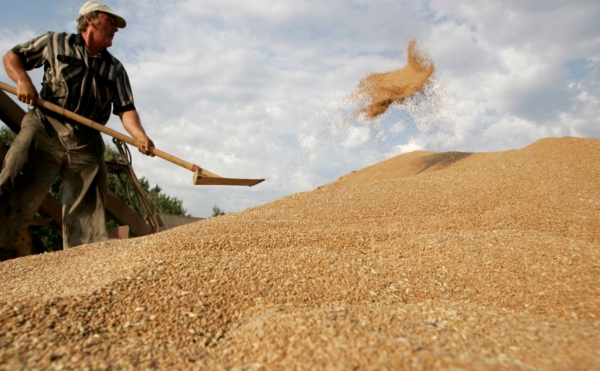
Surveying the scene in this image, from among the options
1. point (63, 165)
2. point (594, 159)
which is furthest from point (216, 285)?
point (594, 159)

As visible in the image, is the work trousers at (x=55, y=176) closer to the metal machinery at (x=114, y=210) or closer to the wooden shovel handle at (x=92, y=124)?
the wooden shovel handle at (x=92, y=124)

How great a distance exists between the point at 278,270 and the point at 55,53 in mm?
2504

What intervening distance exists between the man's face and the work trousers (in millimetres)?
676

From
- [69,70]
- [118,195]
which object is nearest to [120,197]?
[118,195]

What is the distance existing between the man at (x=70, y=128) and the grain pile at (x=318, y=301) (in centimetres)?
59

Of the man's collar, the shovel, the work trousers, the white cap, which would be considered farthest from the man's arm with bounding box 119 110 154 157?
the white cap

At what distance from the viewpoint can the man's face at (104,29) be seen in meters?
3.30

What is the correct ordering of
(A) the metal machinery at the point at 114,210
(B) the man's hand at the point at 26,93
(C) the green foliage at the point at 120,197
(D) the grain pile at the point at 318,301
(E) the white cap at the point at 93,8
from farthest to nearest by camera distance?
1. (C) the green foliage at the point at 120,197
2. (A) the metal machinery at the point at 114,210
3. (E) the white cap at the point at 93,8
4. (B) the man's hand at the point at 26,93
5. (D) the grain pile at the point at 318,301

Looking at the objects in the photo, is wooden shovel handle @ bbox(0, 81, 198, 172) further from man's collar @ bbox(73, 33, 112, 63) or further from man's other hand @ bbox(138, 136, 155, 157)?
man's collar @ bbox(73, 33, 112, 63)

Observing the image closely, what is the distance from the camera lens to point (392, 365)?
1.13m

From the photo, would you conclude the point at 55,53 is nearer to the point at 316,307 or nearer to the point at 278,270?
the point at 278,270

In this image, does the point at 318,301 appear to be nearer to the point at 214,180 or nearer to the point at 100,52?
the point at 214,180

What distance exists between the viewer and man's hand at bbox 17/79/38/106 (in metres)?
3.07

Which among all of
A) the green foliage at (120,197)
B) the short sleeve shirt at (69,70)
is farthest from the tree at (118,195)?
the short sleeve shirt at (69,70)
